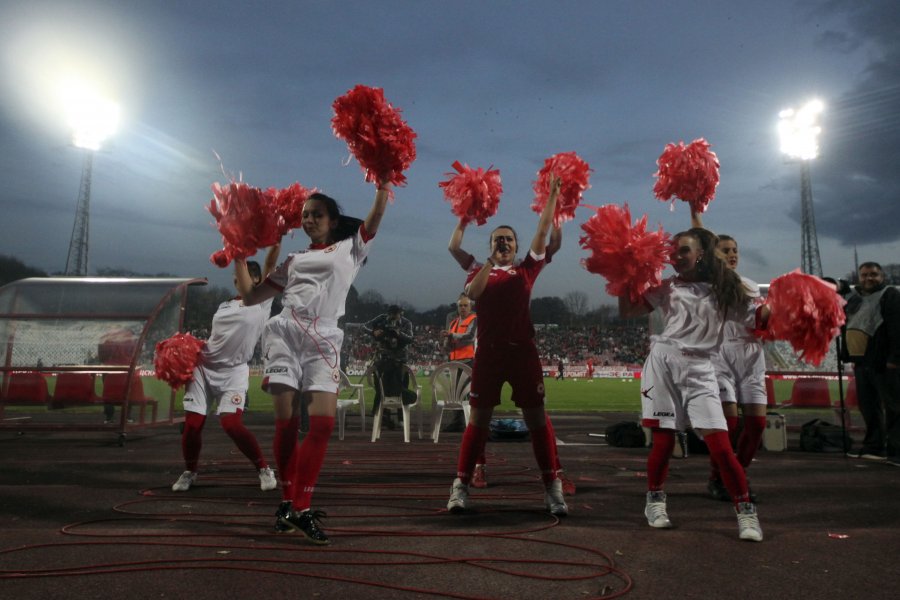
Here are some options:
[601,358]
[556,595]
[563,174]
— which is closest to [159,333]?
[563,174]

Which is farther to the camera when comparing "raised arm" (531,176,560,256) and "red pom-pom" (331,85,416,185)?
"raised arm" (531,176,560,256)

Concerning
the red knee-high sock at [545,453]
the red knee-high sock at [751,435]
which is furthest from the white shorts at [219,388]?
the red knee-high sock at [751,435]

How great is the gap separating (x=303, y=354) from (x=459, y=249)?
1.51 meters

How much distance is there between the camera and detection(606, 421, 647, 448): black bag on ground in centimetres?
903

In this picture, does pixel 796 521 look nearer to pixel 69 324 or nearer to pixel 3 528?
pixel 3 528

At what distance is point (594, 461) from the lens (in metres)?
7.62

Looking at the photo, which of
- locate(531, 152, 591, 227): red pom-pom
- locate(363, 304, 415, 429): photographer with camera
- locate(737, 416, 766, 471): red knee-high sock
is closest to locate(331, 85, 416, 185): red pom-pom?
locate(531, 152, 591, 227): red pom-pom

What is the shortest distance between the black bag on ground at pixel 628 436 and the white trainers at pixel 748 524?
5191mm

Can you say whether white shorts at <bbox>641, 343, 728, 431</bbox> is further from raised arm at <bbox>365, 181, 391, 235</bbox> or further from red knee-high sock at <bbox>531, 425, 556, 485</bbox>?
raised arm at <bbox>365, 181, 391, 235</bbox>

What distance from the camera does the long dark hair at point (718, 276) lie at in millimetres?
4098

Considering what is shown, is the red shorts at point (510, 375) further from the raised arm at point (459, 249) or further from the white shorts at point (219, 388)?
the white shorts at point (219, 388)

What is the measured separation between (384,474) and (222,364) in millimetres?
1914

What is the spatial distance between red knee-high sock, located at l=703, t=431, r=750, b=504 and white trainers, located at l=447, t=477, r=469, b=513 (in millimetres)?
1671

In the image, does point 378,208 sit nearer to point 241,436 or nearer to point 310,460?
point 310,460
